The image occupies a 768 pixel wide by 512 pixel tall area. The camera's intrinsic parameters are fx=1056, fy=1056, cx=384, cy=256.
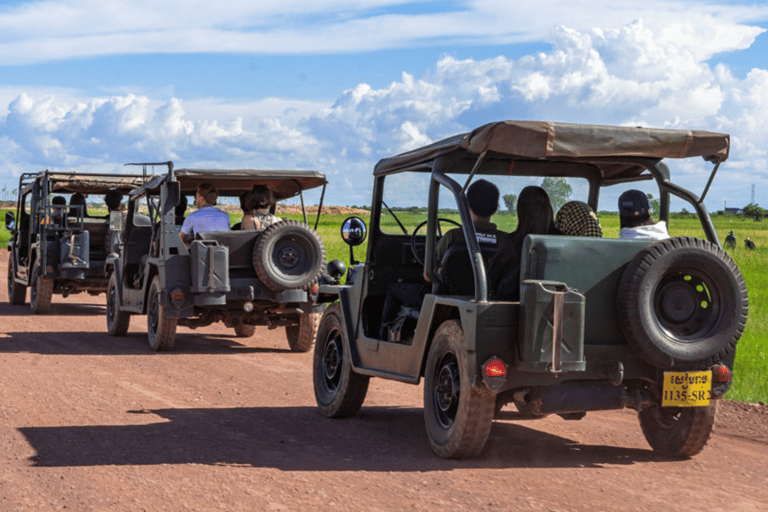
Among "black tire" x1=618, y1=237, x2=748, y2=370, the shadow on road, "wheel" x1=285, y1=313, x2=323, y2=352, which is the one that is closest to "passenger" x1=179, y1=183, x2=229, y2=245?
"wheel" x1=285, y1=313, x2=323, y2=352

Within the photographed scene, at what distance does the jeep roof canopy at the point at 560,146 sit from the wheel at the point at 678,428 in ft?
5.35

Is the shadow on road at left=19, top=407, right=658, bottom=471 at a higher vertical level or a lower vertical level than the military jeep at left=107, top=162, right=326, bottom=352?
lower

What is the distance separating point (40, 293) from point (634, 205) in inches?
514

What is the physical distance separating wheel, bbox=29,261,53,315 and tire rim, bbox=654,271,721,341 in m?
13.4

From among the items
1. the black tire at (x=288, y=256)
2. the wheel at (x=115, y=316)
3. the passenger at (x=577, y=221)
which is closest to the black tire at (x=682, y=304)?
the passenger at (x=577, y=221)

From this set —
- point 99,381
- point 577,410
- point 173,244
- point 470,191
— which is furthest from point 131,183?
point 577,410

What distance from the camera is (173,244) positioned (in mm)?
12547

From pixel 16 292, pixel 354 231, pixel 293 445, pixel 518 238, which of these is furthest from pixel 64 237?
pixel 518 238

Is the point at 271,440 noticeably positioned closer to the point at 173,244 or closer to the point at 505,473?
the point at 505,473

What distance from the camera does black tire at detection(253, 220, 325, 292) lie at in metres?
12.7

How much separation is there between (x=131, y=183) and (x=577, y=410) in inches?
515

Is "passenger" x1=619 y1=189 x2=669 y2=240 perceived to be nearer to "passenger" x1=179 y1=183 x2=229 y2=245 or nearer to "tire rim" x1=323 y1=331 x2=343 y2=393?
"tire rim" x1=323 y1=331 x2=343 y2=393

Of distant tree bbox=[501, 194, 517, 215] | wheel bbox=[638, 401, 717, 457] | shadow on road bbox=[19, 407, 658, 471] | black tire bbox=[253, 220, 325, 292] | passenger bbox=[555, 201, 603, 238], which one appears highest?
distant tree bbox=[501, 194, 517, 215]

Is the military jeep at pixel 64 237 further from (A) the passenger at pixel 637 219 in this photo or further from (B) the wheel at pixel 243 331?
(A) the passenger at pixel 637 219
